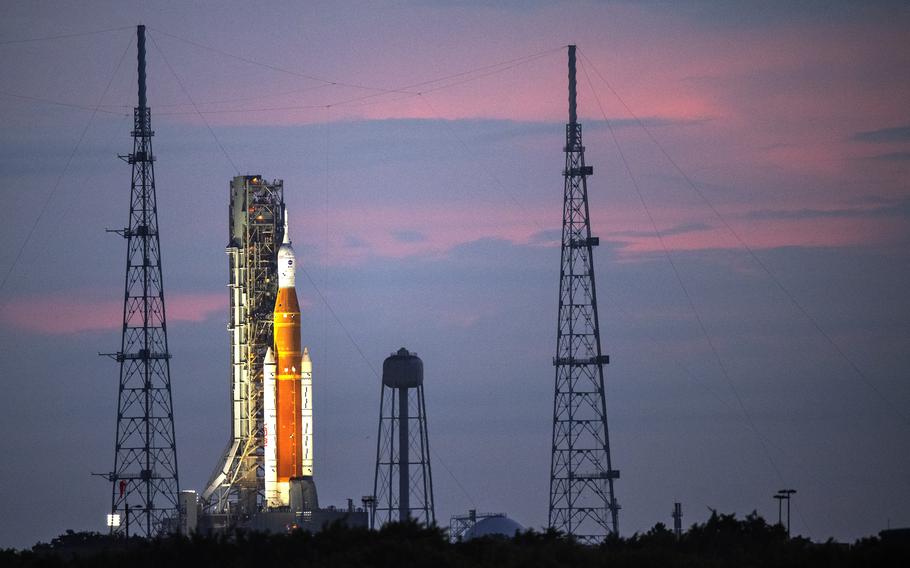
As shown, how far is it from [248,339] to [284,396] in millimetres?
6166

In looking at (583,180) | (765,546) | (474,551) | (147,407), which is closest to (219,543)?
(474,551)

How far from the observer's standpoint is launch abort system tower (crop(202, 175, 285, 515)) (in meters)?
132

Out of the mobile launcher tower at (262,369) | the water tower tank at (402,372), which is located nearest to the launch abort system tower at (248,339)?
the mobile launcher tower at (262,369)

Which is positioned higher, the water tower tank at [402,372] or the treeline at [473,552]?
the water tower tank at [402,372]

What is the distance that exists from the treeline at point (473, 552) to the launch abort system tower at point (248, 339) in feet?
126

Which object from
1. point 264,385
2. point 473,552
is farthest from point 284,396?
point 473,552

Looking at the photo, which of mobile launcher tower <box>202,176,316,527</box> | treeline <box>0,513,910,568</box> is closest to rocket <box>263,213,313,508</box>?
mobile launcher tower <box>202,176,316,527</box>

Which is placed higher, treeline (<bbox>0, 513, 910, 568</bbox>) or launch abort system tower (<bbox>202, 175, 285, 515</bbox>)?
launch abort system tower (<bbox>202, 175, 285, 515</bbox>)

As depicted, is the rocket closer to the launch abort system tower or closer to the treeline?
the launch abort system tower

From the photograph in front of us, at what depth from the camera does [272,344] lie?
132 m

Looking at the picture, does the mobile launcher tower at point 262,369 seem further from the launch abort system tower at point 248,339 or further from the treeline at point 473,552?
the treeline at point 473,552

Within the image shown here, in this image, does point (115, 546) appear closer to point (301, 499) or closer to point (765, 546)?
point (301, 499)

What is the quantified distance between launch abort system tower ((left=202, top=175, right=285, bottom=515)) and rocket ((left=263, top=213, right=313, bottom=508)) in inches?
136

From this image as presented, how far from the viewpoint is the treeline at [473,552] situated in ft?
262
